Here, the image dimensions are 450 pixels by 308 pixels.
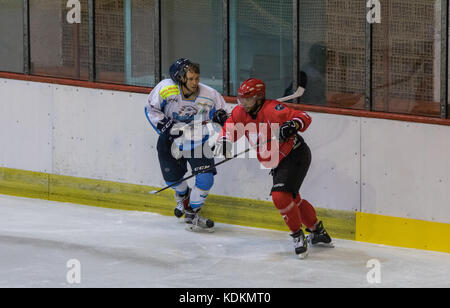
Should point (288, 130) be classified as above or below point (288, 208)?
above

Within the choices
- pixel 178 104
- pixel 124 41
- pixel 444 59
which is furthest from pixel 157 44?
pixel 444 59

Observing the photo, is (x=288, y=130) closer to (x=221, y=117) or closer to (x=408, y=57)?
(x=221, y=117)

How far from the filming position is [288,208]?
7914 mm

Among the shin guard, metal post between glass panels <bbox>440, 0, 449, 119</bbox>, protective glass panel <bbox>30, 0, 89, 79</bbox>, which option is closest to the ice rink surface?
the shin guard

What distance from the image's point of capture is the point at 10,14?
32.9ft

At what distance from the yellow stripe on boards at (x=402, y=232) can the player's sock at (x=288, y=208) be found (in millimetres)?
622

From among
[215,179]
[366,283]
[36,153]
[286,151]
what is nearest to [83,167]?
[36,153]

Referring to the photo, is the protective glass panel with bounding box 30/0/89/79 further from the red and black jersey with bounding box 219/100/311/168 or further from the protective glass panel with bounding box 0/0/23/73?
the red and black jersey with bounding box 219/100/311/168

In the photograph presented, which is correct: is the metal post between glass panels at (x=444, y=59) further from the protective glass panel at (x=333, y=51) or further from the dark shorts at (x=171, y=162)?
the dark shorts at (x=171, y=162)

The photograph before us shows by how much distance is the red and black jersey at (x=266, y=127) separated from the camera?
795 cm

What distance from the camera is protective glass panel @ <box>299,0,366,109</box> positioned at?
27.5ft

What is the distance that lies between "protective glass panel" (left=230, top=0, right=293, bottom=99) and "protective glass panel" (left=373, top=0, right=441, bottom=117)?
738 mm

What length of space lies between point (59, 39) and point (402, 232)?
11.2 ft

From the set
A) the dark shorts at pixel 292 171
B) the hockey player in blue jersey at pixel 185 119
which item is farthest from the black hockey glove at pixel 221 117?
the dark shorts at pixel 292 171
